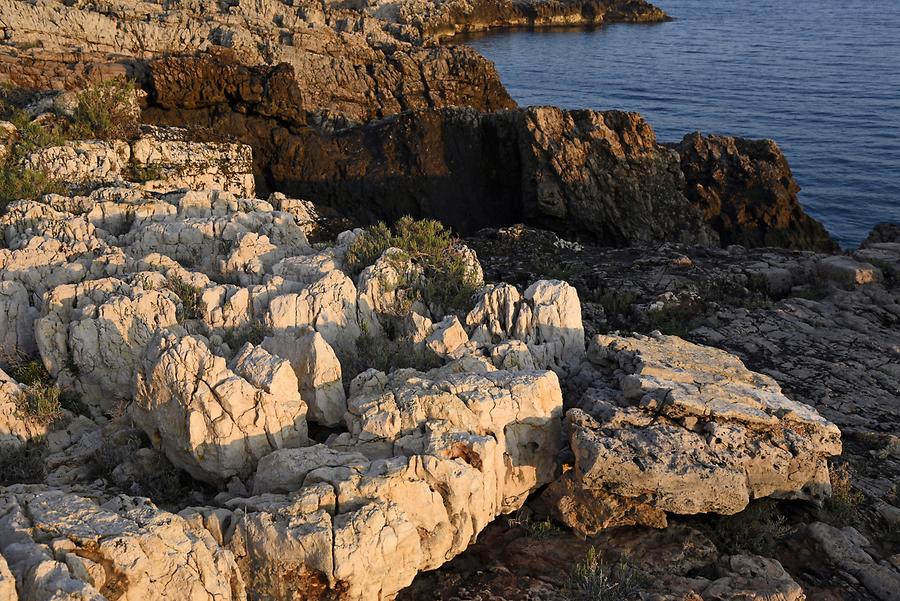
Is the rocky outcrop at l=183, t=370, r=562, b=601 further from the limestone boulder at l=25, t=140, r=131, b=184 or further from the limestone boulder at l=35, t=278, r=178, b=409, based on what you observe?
the limestone boulder at l=25, t=140, r=131, b=184

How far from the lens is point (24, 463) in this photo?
855 cm

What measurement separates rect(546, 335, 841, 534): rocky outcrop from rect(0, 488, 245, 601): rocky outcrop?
153 inches

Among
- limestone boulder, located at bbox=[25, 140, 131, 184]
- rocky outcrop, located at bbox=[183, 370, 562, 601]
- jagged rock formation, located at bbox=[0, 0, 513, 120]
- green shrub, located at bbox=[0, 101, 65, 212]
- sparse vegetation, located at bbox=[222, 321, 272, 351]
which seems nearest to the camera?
rocky outcrop, located at bbox=[183, 370, 562, 601]

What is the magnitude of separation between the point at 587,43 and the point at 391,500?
247ft

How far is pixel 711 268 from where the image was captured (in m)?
17.6

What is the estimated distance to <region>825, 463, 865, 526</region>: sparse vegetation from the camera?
885 centimetres

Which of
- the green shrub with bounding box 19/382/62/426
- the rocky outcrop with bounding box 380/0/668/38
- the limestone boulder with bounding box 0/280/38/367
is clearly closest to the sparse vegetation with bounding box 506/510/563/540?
the green shrub with bounding box 19/382/62/426

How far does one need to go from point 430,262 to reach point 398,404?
456cm

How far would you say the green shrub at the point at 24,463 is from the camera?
27.3 feet

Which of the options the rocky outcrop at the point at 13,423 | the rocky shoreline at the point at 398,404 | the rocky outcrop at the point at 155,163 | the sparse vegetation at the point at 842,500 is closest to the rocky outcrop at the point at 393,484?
the rocky shoreline at the point at 398,404

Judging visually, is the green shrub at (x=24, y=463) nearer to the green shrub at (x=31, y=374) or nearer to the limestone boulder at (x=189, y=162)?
the green shrub at (x=31, y=374)

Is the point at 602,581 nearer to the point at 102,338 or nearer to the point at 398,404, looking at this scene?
the point at 398,404

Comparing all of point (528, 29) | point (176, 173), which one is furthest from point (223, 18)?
point (528, 29)

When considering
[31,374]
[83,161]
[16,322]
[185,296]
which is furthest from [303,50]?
[31,374]
